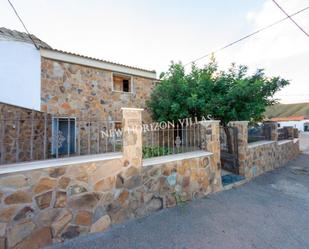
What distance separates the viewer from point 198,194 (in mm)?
4180

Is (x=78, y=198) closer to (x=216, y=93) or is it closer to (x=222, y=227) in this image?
(x=222, y=227)

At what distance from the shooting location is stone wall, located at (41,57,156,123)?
648cm

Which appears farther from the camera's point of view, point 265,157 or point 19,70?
point 265,157

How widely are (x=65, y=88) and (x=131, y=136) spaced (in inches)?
195

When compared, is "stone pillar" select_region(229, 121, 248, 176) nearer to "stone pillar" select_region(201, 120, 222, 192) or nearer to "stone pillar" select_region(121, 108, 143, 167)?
"stone pillar" select_region(201, 120, 222, 192)

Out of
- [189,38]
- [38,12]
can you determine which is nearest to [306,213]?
[189,38]

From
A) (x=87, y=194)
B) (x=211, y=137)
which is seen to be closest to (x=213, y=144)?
(x=211, y=137)

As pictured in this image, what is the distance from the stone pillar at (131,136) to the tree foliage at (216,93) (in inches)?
135

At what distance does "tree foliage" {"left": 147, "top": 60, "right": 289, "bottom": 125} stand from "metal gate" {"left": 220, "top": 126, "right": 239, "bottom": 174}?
83 cm

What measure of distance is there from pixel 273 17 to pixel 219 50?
2.07 m

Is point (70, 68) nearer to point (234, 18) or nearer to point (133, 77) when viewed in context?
point (133, 77)

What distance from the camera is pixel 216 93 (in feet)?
22.5

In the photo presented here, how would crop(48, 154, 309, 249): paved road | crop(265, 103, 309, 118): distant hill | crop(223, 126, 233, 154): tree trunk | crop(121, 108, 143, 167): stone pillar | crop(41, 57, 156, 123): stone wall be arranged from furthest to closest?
crop(265, 103, 309, 118): distant hill → crop(41, 57, 156, 123): stone wall → crop(223, 126, 233, 154): tree trunk → crop(121, 108, 143, 167): stone pillar → crop(48, 154, 309, 249): paved road

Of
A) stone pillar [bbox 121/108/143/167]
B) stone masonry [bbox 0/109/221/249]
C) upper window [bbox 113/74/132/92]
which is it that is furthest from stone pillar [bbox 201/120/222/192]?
upper window [bbox 113/74/132/92]
